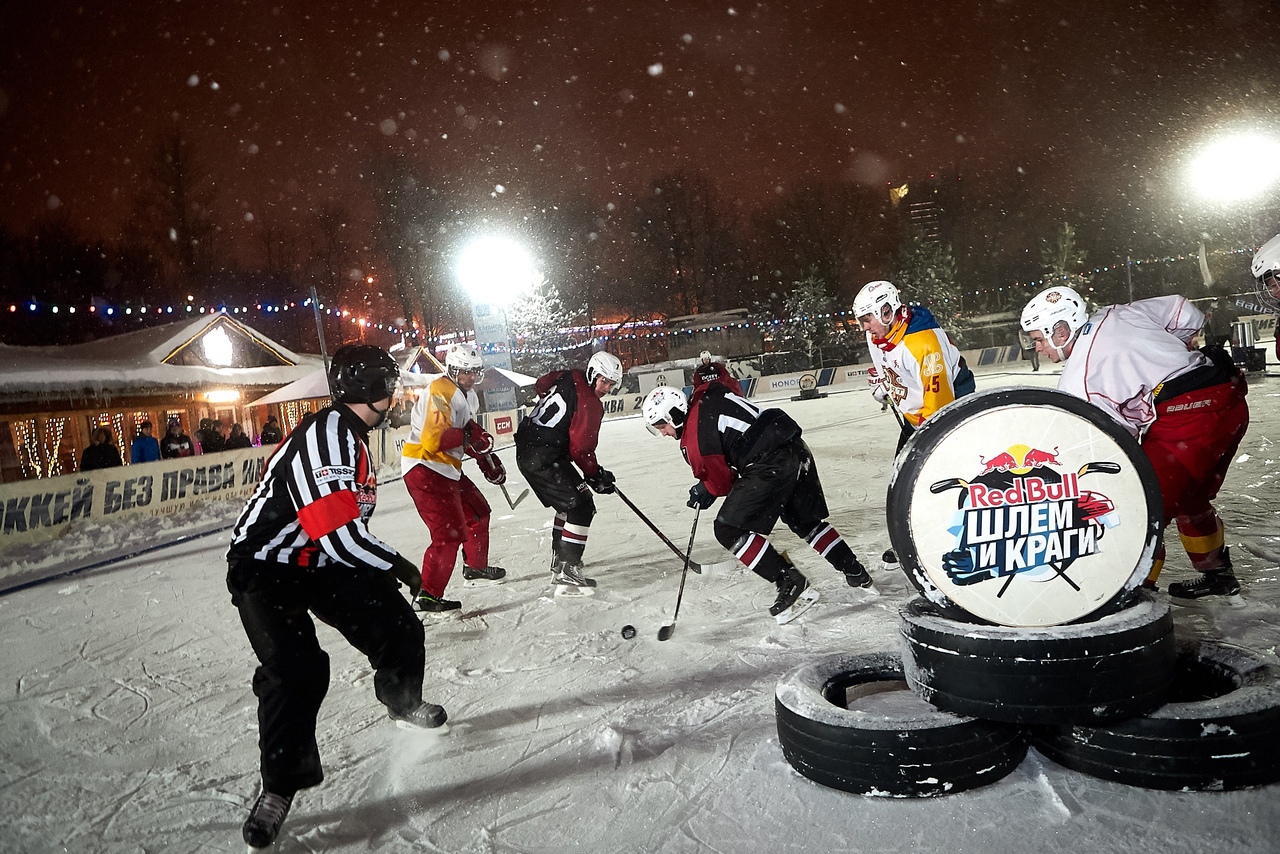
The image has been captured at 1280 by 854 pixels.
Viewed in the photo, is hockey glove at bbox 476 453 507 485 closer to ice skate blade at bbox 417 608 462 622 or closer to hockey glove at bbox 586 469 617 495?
hockey glove at bbox 586 469 617 495

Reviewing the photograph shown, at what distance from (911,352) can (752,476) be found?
128 cm

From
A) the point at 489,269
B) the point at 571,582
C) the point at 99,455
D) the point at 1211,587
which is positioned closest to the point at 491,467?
the point at 571,582

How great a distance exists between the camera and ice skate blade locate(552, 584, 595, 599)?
5.65 metres

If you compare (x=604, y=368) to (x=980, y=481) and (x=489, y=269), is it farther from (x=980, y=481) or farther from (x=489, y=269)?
(x=489, y=269)

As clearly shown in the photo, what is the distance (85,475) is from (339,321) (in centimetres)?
3398

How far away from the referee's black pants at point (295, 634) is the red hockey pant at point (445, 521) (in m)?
2.16

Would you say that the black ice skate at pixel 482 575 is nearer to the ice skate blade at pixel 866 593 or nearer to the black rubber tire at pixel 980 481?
the ice skate blade at pixel 866 593

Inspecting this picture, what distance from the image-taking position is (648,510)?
28.3 feet

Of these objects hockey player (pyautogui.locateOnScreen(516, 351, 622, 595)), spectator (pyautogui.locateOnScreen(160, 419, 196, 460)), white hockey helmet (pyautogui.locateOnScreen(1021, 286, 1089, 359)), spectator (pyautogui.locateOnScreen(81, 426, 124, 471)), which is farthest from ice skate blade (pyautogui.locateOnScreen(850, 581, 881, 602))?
spectator (pyautogui.locateOnScreen(160, 419, 196, 460))

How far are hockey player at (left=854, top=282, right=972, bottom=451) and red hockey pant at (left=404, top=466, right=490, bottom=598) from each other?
9.94 ft

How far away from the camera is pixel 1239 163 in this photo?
21688 millimetres

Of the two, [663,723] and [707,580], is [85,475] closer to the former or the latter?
[707,580]

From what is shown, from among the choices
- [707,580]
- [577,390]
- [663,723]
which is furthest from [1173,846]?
[577,390]

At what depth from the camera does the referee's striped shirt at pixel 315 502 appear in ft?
9.26
